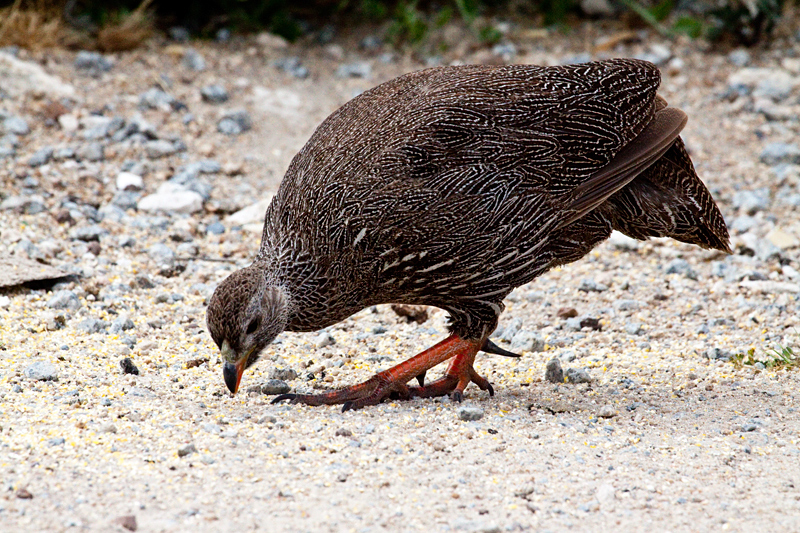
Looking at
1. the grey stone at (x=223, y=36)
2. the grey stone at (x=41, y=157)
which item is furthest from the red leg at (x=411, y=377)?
the grey stone at (x=223, y=36)

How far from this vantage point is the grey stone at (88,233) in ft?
22.6

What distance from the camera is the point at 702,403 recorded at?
202 inches

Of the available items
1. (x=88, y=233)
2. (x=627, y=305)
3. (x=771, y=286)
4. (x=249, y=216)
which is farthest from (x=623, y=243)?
(x=88, y=233)

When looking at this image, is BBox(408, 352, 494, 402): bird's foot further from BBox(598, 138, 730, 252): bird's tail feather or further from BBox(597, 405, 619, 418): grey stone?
BBox(598, 138, 730, 252): bird's tail feather

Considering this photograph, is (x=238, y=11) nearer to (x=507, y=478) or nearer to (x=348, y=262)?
(x=348, y=262)

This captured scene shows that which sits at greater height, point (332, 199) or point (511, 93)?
point (511, 93)

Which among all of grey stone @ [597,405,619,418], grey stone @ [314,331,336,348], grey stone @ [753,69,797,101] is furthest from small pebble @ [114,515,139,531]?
grey stone @ [753,69,797,101]

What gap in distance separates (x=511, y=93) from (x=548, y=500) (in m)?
2.28

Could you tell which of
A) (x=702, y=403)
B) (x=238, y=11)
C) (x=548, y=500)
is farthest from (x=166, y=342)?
(x=238, y=11)

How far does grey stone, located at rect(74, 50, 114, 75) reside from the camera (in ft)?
30.1

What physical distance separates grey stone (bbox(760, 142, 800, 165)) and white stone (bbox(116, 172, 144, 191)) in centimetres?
576

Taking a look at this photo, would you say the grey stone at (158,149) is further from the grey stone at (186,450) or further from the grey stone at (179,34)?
the grey stone at (186,450)

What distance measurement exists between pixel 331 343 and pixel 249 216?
2.01 metres

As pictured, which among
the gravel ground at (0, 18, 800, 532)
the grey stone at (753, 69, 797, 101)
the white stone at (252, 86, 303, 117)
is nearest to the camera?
the gravel ground at (0, 18, 800, 532)
